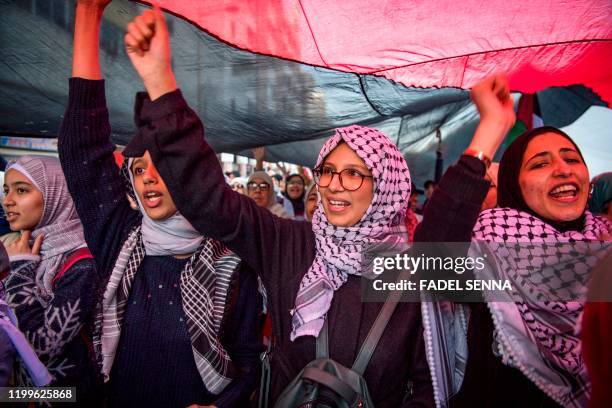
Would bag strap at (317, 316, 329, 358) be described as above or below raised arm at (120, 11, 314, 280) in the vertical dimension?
below

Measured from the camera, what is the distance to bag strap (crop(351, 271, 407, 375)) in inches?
48.7

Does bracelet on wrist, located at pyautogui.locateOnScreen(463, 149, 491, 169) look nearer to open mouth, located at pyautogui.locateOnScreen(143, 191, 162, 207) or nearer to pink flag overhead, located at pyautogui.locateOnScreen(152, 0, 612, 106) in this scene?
pink flag overhead, located at pyautogui.locateOnScreen(152, 0, 612, 106)

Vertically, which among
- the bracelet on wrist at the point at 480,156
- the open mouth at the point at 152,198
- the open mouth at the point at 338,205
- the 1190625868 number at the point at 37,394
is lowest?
the 1190625868 number at the point at 37,394

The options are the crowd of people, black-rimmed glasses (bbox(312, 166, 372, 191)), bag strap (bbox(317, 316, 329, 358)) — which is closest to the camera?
the crowd of people

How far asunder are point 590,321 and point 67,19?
2.61 m

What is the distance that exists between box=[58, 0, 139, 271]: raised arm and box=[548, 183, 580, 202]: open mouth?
1.79 metres

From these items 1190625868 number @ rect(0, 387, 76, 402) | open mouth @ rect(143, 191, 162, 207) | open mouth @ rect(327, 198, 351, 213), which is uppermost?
open mouth @ rect(327, 198, 351, 213)

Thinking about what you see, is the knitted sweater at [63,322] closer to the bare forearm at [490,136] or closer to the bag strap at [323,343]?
the bag strap at [323,343]

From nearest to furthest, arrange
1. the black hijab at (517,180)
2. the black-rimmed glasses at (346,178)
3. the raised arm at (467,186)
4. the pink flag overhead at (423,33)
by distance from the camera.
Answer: the raised arm at (467,186) < the black-rimmed glasses at (346,178) < the black hijab at (517,180) < the pink flag overhead at (423,33)

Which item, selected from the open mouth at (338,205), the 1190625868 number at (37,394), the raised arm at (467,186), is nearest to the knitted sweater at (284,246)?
the raised arm at (467,186)

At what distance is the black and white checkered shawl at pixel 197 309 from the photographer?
142cm

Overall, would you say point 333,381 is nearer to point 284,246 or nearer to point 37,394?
point 284,246

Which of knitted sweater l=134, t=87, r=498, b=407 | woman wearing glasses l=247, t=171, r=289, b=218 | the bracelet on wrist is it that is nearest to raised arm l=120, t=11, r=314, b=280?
knitted sweater l=134, t=87, r=498, b=407

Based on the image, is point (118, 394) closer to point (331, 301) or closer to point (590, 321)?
point (331, 301)
